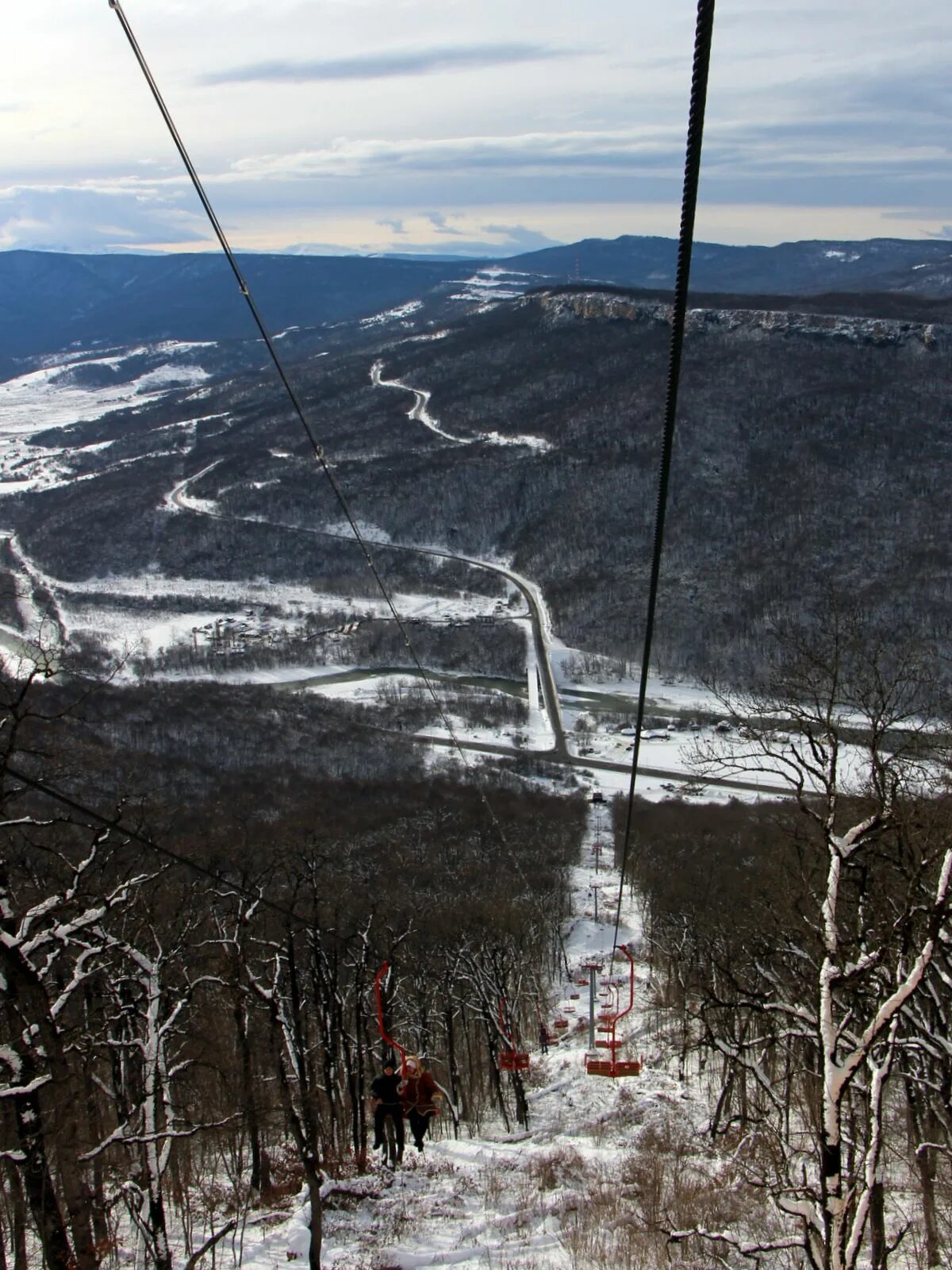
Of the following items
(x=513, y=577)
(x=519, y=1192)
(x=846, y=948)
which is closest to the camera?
(x=846, y=948)

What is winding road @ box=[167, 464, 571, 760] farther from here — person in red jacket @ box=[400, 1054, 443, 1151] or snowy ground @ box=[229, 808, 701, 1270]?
person in red jacket @ box=[400, 1054, 443, 1151]

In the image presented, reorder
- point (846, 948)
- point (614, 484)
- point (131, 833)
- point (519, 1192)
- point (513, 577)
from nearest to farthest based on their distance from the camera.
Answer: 1. point (846, 948)
2. point (131, 833)
3. point (519, 1192)
4. point (513, 577)
5. point (614, 484)

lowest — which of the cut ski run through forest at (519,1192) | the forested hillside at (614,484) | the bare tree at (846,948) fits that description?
the cut ski run through forest at (519,1192)

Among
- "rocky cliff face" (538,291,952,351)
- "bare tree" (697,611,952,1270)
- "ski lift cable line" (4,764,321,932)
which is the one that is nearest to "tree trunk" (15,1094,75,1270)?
"ski lift cable line" (4,764,321,932)

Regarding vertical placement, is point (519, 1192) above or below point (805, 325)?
below

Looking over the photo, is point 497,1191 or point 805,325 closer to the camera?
point 497,1191

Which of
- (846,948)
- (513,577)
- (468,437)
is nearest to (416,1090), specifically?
(846,948)

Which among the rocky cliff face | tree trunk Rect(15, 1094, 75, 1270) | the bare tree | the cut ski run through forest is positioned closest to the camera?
the bare tree

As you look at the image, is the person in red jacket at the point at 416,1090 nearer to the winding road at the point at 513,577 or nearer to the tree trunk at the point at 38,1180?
the tree trunk at the point at 38,1180

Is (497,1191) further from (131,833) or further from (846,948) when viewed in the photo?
(131,833)

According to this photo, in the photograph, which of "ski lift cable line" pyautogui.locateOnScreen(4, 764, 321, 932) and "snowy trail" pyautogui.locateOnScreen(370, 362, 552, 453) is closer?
"ski lift cable line" pyautogui.locateOnScreen(4, 764, 321, 932)

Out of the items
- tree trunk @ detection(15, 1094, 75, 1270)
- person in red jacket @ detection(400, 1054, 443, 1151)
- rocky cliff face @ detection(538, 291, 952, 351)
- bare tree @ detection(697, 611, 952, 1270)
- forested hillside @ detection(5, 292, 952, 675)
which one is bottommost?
person in red jacket @ detection(400, 1054, 443, 1151)

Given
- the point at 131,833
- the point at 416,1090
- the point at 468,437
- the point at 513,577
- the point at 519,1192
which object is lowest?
the point at 519,1192

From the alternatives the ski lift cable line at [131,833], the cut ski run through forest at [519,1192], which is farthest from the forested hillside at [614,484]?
the ski lift cable line at [131,833]
